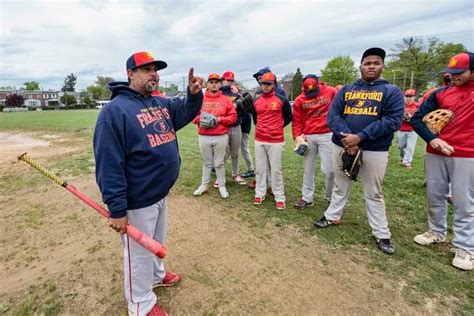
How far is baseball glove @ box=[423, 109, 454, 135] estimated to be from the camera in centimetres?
315

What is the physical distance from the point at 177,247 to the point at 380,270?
7.70ft

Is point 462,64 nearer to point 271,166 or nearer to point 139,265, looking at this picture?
point 271,166

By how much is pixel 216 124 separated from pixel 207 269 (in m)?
2.49

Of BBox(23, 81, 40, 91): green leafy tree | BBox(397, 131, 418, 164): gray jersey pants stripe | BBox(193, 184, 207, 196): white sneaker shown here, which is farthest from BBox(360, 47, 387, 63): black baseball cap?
BBox(23, 81, 40, 91): green leafy tree

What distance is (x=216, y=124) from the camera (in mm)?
4777

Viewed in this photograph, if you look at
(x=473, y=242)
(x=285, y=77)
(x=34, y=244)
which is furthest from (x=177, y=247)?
(x=285, y=77)

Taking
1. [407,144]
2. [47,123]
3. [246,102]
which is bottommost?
[407,144]

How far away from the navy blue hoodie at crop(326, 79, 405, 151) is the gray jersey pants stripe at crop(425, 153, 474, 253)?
2.24 feet

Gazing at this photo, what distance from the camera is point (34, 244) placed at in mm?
3641

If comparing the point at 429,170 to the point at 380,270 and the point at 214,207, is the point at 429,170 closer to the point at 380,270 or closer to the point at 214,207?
the point at 380,270

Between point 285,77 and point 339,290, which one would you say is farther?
point 285,77

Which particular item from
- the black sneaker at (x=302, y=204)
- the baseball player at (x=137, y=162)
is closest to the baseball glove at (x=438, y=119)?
the black sneaker at (x=302, y=204)

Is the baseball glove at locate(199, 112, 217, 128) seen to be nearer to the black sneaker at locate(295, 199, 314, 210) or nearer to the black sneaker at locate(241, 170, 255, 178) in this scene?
the black sneaker at locate(295, 199, 314, 210)

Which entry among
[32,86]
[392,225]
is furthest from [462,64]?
[32,86]
